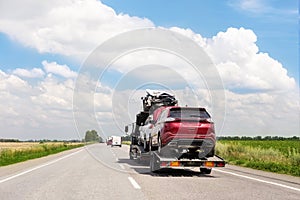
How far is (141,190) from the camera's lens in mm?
11461

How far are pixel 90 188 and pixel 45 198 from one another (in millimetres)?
2111

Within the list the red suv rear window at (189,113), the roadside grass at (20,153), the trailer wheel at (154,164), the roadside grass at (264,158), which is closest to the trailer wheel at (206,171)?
the trailer wheel at (154,164)

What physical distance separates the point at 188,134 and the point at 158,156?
140 cm

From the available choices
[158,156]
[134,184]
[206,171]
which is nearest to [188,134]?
[158,156]

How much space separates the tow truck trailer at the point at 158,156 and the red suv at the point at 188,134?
0.27 m

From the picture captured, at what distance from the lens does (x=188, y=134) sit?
1566 centimetres

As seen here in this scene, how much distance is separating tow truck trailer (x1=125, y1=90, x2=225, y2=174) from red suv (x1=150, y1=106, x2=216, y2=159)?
0.27m

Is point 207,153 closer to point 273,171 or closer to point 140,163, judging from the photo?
point 273,171

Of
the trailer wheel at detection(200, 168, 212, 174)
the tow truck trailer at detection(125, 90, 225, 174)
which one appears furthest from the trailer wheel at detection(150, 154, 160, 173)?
the trailer wheel at detection(200, 168, 212, 174)

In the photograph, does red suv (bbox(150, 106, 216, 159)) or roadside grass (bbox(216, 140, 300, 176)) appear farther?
roadside grass (bbox(216, 140, 300, 176))

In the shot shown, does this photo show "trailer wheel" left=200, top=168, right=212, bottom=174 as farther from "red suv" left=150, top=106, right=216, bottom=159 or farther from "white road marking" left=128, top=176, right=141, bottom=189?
"white road marking" left=128, top=176, right=141, bottom=189

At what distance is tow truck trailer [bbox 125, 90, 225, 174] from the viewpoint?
15.5 metres

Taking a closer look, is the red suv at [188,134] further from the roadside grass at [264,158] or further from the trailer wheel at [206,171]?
the roadside grass at [264,158]

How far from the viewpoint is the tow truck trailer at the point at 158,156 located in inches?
609
